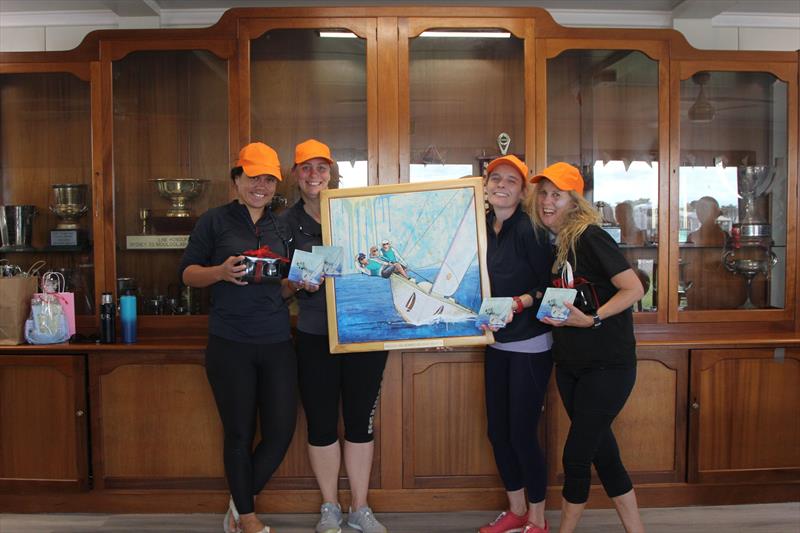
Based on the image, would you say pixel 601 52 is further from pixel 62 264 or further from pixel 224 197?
pixel 62 264

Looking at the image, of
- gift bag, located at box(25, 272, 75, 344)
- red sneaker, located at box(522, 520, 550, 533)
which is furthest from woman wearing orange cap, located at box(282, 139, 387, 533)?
gift bag, located at box(25, 272, 75, 344)

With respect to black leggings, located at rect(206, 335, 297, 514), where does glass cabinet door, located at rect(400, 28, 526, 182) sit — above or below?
above

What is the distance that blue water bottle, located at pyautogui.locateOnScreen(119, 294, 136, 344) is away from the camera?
306 centimetres

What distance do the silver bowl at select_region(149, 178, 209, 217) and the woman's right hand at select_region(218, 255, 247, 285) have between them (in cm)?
105

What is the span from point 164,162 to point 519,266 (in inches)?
76.1

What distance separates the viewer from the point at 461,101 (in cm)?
333

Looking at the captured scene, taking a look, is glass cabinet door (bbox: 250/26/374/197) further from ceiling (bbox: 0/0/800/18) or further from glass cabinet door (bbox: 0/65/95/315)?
glass cabinet door (bbox: 0/65/95/315)

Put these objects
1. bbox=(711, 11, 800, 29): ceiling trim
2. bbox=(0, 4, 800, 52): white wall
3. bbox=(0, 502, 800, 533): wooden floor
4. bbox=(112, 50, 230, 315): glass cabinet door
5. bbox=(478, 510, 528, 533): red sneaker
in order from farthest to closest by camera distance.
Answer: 1. bbox=(711, 11, 800, 29): ceiling trim
2. bbox=(0, 4, 800, 52): white wall
3. bbox=(112, 50, 230, 315): glass cabinet door
4. bbox=(0, 502, 800, 533): wooden floor
5. bbox=(478, 510, 528, 533): red sneaker

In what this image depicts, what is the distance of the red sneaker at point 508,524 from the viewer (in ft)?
9.00

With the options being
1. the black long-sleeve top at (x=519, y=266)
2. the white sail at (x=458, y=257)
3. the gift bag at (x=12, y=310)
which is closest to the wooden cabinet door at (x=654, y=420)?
the black long-sleeve top at (x=519, y=266)

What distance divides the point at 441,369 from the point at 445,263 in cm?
66

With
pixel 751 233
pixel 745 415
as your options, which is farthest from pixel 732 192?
pixel 745 415

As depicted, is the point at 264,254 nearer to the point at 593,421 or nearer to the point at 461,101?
the point at 593,421

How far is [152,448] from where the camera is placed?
9.84 ft
